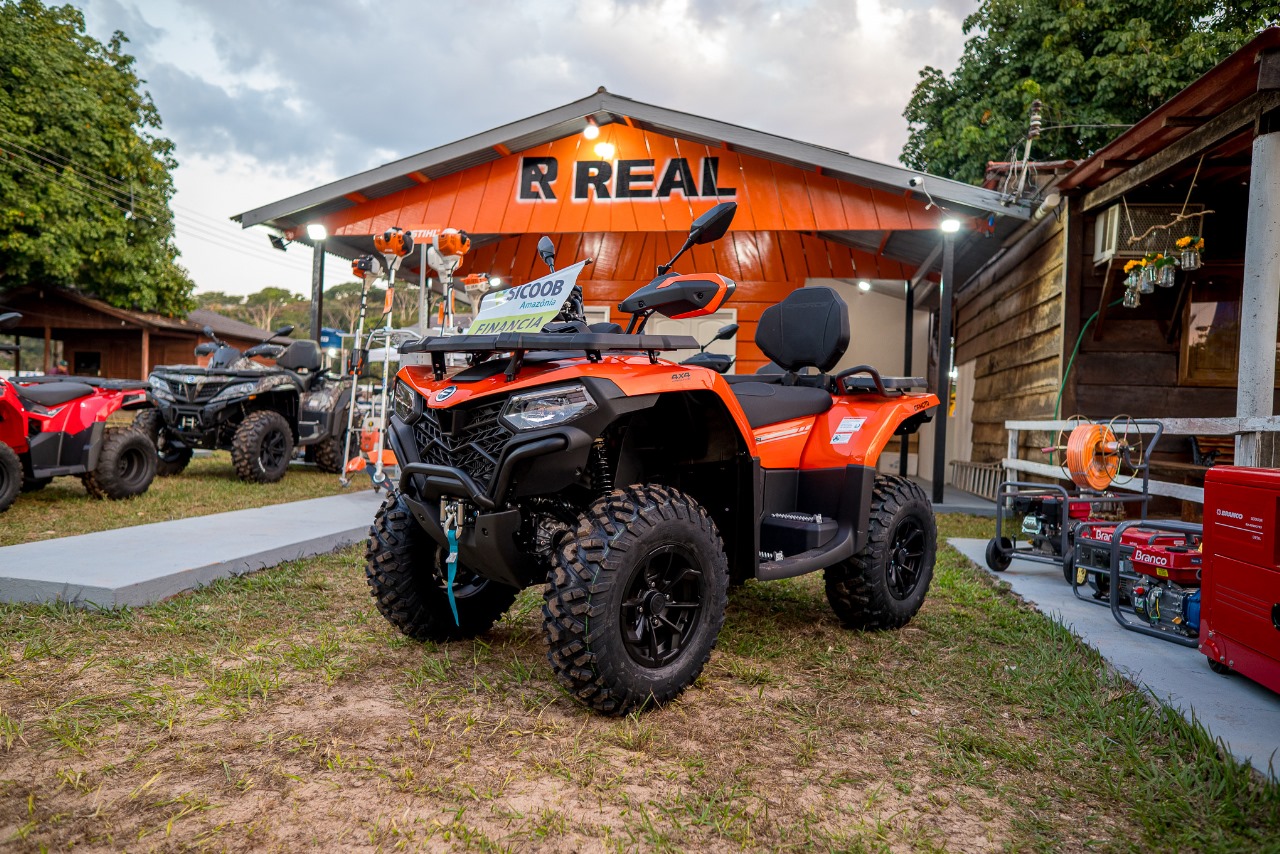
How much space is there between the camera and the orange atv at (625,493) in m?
2.15

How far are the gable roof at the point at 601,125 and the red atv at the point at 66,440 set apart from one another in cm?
354

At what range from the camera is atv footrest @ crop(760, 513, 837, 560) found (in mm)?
2896

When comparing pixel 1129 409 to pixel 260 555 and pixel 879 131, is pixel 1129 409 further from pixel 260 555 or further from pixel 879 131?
pixel 879 131

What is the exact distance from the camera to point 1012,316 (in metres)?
8.75

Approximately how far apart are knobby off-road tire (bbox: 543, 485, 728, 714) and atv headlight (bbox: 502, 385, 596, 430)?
292 millimetres

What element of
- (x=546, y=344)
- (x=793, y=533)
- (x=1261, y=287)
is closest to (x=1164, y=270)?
(x=1261, y=287)

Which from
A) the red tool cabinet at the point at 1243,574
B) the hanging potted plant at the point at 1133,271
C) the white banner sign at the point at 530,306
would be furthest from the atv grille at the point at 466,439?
the hanging potted plant at the point at 1133,271

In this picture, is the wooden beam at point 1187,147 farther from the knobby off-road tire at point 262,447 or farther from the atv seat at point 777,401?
the knobby off-road tire at point 262,447

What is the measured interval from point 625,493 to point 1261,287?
3.88 meters

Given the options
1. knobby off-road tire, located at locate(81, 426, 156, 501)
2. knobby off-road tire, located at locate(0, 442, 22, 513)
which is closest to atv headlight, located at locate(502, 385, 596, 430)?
knobby off-road tire, located at locate(0, 442, 22, 513)

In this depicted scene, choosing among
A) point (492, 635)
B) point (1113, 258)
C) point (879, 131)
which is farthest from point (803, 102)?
point (492, 635)

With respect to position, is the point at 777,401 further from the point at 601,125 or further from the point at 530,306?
the point at 601,125

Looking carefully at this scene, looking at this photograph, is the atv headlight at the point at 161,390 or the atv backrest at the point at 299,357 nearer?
the atv headlight at the point at 161,390

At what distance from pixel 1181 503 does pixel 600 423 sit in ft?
21.1
